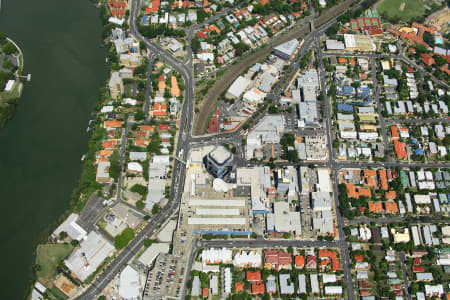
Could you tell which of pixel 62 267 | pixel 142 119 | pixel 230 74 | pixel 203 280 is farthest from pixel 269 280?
pixel 230 74

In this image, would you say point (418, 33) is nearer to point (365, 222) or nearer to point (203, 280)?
point (365, 222)

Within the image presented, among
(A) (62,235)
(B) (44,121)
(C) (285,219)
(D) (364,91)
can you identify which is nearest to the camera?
(A) (62,235)

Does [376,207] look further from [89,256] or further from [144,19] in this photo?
[144,19]

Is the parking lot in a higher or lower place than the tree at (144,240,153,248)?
lower

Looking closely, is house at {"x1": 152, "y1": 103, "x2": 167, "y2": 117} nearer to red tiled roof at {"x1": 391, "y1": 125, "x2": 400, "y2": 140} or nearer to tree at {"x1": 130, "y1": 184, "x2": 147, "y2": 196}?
tree at {"x1": 130, "y1": 184, "x2": 147, "y2": 196}

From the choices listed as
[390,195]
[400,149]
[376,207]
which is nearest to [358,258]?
[376,207]

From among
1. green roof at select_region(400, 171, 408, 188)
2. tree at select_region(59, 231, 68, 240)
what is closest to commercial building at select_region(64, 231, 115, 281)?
tree at select_region(59, 231, 68, 240)
